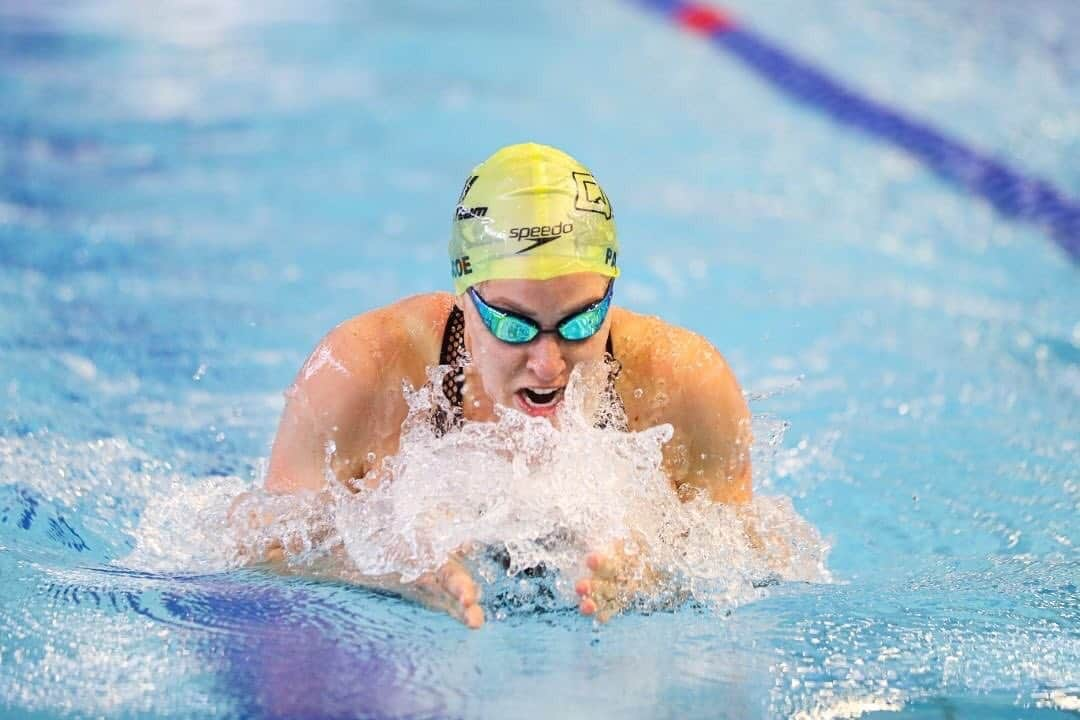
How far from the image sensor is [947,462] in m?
3.76

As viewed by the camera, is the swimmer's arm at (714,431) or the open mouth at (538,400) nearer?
the open mouth at (538,400)

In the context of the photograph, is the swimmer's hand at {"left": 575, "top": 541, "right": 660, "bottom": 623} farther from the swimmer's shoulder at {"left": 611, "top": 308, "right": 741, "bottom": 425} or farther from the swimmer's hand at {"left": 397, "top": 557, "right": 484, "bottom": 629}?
the swimmer's shoulder at {"left": 611, "top": 308, "right": 741, "bottom": 425}

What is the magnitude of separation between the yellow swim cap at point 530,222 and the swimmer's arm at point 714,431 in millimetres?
284

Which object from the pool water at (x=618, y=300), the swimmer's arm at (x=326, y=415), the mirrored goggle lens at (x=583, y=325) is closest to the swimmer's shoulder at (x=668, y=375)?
the mirrored goggle lens at (x=583, y=325)

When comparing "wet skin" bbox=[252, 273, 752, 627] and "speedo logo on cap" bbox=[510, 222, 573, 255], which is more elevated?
"speedo logo on cap" bbox=[510, 222, 573, 255]

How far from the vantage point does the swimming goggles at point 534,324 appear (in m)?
2.43

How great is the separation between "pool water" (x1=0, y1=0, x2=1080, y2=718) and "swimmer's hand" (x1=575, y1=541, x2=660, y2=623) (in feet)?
0.21

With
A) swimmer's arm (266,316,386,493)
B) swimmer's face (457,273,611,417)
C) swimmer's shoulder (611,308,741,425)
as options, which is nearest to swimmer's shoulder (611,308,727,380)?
swimmer's shoulder (611,308,741,425)

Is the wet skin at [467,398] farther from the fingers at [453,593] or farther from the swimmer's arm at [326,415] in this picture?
the fingers at [453,593]

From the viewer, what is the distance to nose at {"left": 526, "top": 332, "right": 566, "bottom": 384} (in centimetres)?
243

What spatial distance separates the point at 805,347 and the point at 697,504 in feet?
6.66

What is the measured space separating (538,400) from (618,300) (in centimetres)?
255

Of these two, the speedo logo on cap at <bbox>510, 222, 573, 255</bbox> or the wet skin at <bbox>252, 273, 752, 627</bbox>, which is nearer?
the speedo logo on cap at <bbox>510, 222, 573, 255</bbox>

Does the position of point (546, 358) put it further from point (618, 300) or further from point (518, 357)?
point (618, 300)
